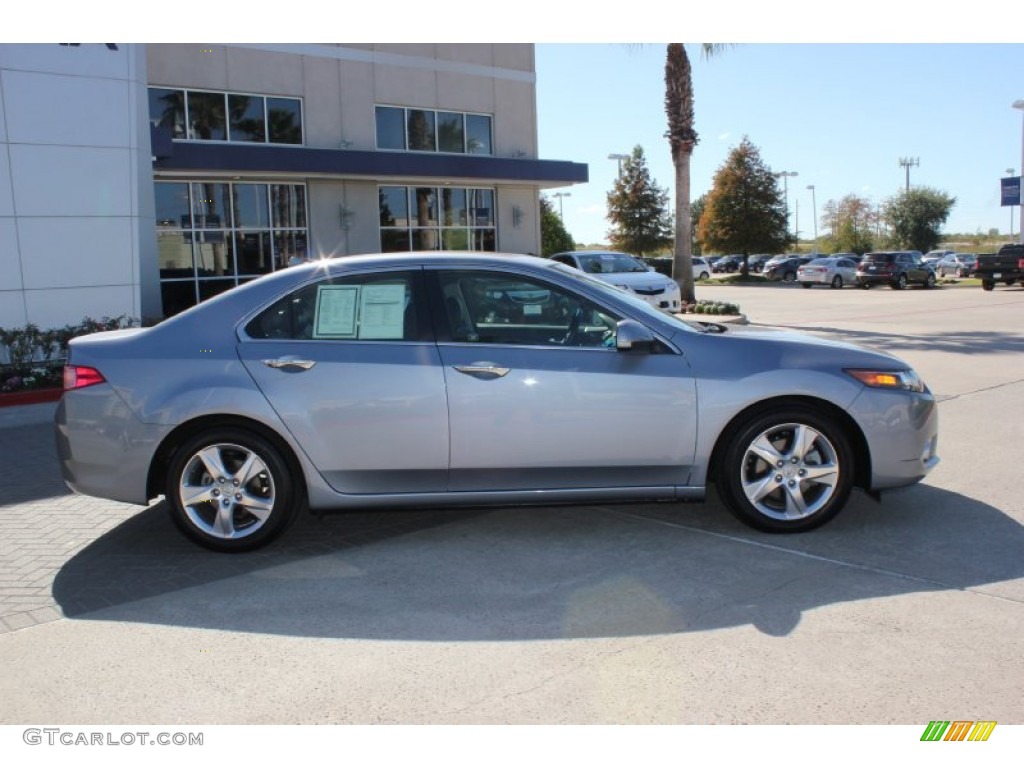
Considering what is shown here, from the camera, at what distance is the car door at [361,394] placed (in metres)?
5.05

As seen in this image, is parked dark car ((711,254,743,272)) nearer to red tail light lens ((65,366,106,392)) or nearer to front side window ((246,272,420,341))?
front side window ((246,272,420,341))

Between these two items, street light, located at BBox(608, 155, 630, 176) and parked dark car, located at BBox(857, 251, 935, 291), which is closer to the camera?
parked dark car, located at BBox(857, 251, 935, 291)

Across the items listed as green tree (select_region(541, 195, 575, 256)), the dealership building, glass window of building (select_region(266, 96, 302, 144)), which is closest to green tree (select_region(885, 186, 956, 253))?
green tree (select_region(541, 195, 575, 256))

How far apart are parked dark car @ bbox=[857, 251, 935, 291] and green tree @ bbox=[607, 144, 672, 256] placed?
21.2 metres

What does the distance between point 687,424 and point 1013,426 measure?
4598 millimetres

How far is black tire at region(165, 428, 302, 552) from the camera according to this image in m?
5.08

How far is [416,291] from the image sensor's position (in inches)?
207

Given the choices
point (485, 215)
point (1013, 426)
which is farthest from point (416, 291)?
point (485, 215)

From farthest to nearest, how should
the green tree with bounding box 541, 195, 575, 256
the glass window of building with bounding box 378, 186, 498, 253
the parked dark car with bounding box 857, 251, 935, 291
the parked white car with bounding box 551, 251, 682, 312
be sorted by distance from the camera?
the green tree with bounding box 541, 195, 575, 256 < the parked dark car with bounding box 857, 251, 935, 291 < the glass window of building with bounding box 378, 186, 498, 253 < the parked white car with bounding box 551, 251, 682, 312

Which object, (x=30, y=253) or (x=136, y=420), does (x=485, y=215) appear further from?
(x=136, y=420)

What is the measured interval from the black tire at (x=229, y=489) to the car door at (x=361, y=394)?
23 cm

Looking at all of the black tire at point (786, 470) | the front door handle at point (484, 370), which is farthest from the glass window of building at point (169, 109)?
the black tire at point (786, 470)

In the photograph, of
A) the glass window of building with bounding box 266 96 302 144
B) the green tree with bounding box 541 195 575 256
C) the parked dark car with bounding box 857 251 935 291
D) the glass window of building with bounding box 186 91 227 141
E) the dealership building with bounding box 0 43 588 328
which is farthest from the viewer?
the green tree with bounding box 541 195 575 256

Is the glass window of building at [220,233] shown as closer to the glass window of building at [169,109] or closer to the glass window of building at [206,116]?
the glass window of building at [206,116]
